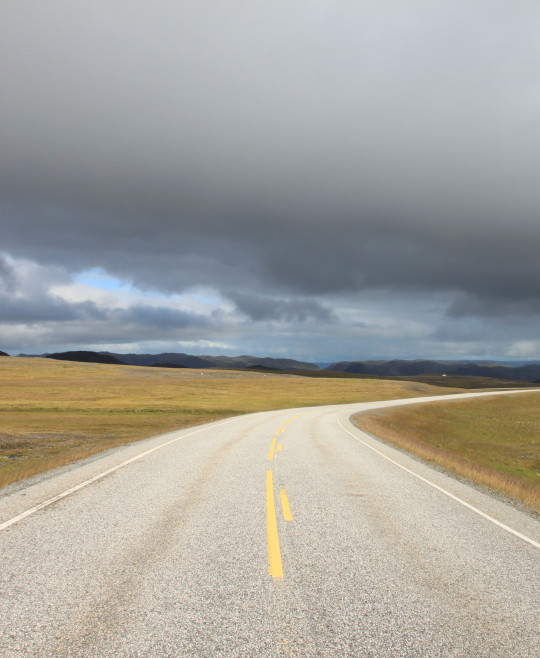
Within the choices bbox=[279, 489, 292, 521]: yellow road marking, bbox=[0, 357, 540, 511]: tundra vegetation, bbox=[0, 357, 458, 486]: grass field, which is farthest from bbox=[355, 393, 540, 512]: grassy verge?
bbox=[0, 357, 458, 486]: grass field

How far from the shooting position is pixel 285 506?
380 inches

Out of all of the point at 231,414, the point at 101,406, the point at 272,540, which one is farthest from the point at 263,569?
the point at 101,406

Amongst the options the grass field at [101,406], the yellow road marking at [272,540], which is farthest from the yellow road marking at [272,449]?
the grass field at [101,406]

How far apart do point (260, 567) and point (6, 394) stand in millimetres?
61156

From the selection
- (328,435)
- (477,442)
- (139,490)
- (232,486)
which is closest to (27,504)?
(139,490)

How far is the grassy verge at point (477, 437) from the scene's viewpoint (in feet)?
48.9

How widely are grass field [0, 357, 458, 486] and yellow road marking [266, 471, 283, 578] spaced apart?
7.38 metres

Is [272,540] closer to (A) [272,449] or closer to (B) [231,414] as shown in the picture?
(A) [272,449]

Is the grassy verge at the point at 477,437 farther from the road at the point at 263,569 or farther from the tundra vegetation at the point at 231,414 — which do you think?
the road at the point at 263,569

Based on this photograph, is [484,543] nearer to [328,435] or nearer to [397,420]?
[328,435]

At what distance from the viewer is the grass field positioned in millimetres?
21203

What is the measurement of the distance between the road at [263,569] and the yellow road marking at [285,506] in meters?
0.05

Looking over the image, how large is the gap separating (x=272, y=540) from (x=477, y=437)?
3280 cm

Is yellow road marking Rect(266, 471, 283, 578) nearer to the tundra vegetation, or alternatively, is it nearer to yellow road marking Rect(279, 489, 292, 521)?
yellow road marking Rect(279, 489, 292, 521)
